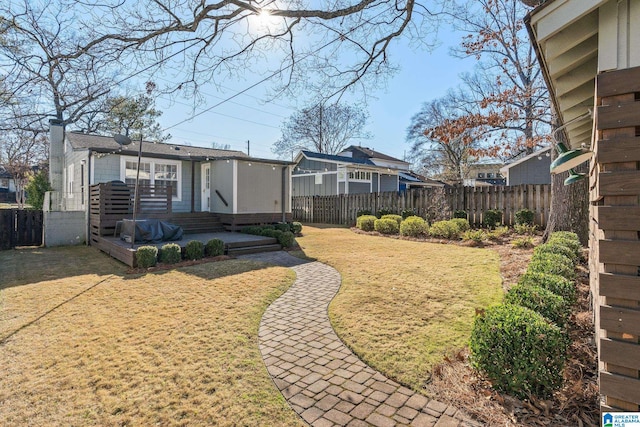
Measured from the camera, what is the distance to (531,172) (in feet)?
69.7

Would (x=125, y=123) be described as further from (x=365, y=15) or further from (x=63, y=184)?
(x=365, y=15)

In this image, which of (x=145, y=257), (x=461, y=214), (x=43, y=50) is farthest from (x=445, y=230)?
(x=43, y=50)

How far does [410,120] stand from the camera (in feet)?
116

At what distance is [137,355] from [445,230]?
9.77m

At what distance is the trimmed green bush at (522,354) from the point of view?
2590 mm

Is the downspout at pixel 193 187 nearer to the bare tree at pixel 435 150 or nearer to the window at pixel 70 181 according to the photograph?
the window at pixel 70 181

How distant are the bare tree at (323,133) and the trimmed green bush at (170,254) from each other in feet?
96.6

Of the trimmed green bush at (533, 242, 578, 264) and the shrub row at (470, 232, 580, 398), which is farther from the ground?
the trimmed green bush at (533, 242, 578, 264)

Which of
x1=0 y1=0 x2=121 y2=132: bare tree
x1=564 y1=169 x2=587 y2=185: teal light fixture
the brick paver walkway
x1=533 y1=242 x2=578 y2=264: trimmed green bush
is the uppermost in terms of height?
x1=0 y1=0 x2=121 y2=132: bare tree

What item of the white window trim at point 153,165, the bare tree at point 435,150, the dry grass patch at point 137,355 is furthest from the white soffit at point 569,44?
the bare tree at point 435,150

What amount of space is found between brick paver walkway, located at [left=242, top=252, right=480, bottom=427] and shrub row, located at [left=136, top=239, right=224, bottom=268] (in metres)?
4.13

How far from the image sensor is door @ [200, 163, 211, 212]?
13977 millimetres

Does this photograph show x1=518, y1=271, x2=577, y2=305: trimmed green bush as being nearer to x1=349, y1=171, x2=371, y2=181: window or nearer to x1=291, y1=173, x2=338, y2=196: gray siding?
x1=349, y1=171, x2=371, y2=181: window

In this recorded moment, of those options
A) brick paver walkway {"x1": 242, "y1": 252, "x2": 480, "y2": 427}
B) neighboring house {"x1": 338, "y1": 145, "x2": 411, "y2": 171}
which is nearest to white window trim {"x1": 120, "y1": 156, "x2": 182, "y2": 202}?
brick paver walkway {"x1": 242, "y1": 252, "x2": 480, "y2": 427}
